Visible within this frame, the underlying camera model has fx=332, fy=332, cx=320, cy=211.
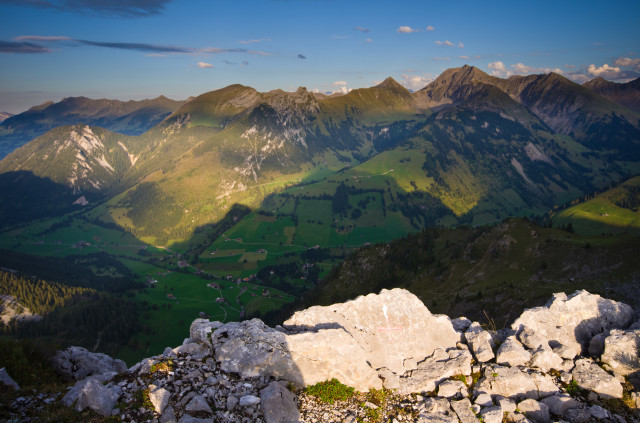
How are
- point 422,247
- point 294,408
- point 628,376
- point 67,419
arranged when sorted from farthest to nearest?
1. point 422,247
2. point 628,376
3. point 294,408
4. point 67,419

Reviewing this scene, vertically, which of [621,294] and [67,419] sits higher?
[67,419]

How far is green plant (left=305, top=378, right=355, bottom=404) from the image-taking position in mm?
19406

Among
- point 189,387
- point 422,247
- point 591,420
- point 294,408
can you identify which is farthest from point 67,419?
point 422,247

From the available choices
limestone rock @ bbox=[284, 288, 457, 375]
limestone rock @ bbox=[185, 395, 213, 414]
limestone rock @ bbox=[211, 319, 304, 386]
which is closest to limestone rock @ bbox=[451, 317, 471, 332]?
limestone rock @ bbox=[284, 288, 457, 375]

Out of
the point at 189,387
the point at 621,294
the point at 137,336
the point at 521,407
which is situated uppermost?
the point at 189,387

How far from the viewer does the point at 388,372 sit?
21438 millimetres

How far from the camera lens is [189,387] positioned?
1875 centimetres

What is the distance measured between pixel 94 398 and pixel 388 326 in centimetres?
1829

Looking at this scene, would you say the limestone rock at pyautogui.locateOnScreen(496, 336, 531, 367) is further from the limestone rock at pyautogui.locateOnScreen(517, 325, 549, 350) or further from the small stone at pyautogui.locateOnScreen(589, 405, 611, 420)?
the small stone at pyautogui.locateOnScreen(589, 405, 611, 420)

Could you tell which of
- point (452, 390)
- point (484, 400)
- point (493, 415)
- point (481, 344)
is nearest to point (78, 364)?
point (452, 390)

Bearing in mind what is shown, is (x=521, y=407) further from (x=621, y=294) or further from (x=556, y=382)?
(x=621, y=294)

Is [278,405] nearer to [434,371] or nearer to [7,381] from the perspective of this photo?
[434,371]

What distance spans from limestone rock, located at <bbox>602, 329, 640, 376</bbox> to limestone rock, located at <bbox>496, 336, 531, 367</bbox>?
14.7 ft

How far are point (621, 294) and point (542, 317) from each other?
129 ft
